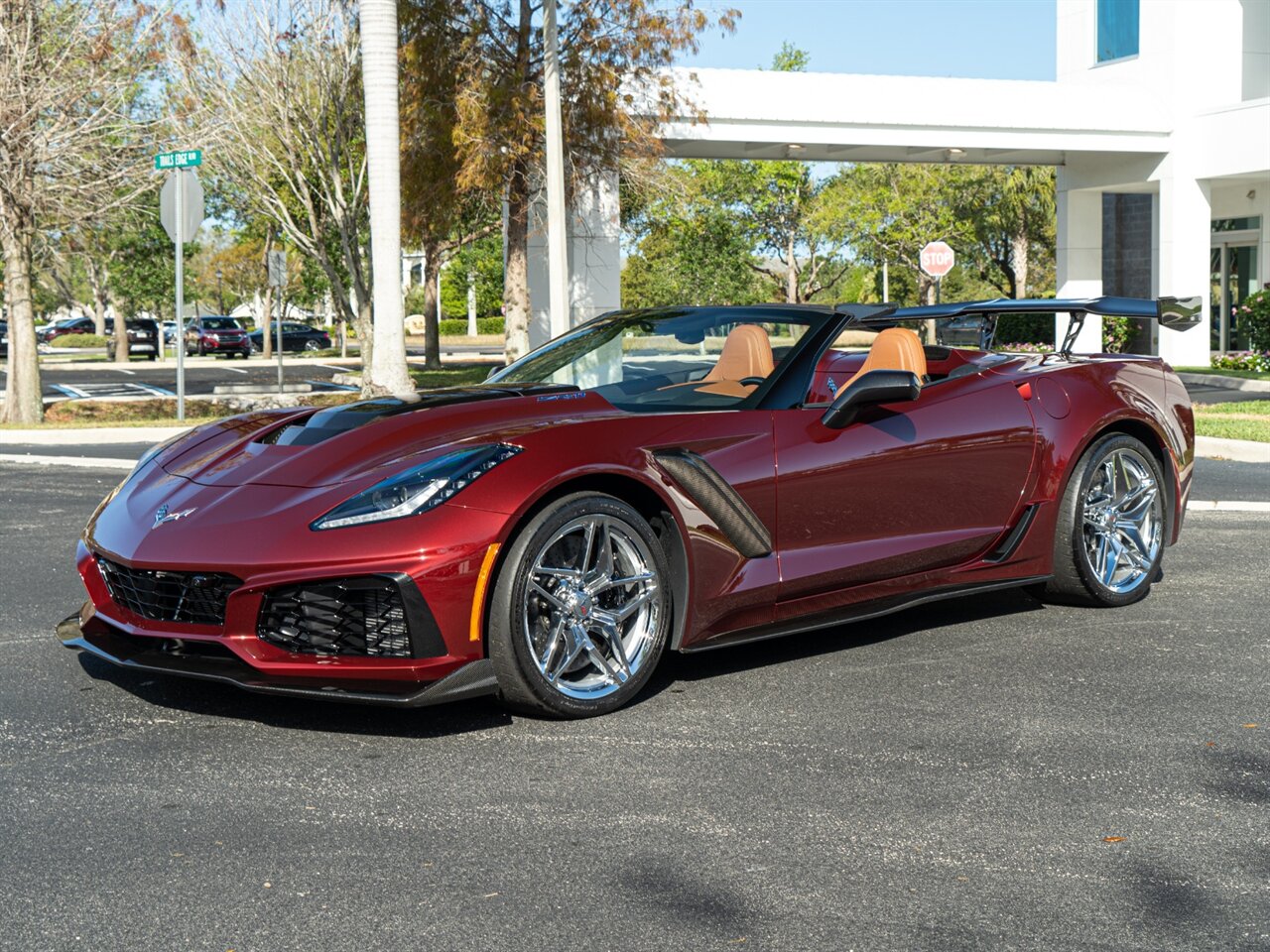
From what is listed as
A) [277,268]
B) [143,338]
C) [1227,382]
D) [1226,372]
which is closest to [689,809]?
[1227,382]

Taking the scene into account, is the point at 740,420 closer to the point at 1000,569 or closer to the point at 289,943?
the point at 1000,569

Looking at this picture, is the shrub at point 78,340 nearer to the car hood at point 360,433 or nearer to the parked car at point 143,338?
the parked car at point 143,338

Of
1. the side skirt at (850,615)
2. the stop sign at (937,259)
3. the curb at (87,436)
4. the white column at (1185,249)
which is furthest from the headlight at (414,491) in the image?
the white column at (1185,249)

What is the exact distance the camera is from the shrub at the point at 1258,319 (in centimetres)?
2777

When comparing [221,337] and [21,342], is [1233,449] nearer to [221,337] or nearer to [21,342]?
[21,342]

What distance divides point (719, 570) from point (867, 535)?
0.76 metres

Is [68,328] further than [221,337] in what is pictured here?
Yes

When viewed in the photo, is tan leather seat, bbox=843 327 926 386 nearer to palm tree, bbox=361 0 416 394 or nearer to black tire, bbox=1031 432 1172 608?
black tire, bbox=1031 432 1172 608

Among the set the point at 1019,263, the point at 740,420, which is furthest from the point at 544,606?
the point at 1019,263

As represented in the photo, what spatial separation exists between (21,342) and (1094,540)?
17801 mm

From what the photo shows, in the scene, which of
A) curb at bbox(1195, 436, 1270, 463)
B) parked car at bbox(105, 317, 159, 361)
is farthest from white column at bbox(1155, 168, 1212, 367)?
parked car at bbox(105, 317, 159, 361)

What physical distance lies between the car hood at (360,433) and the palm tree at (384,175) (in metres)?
11.3

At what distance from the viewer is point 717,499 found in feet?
16.6

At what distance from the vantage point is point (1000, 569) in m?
6.10
